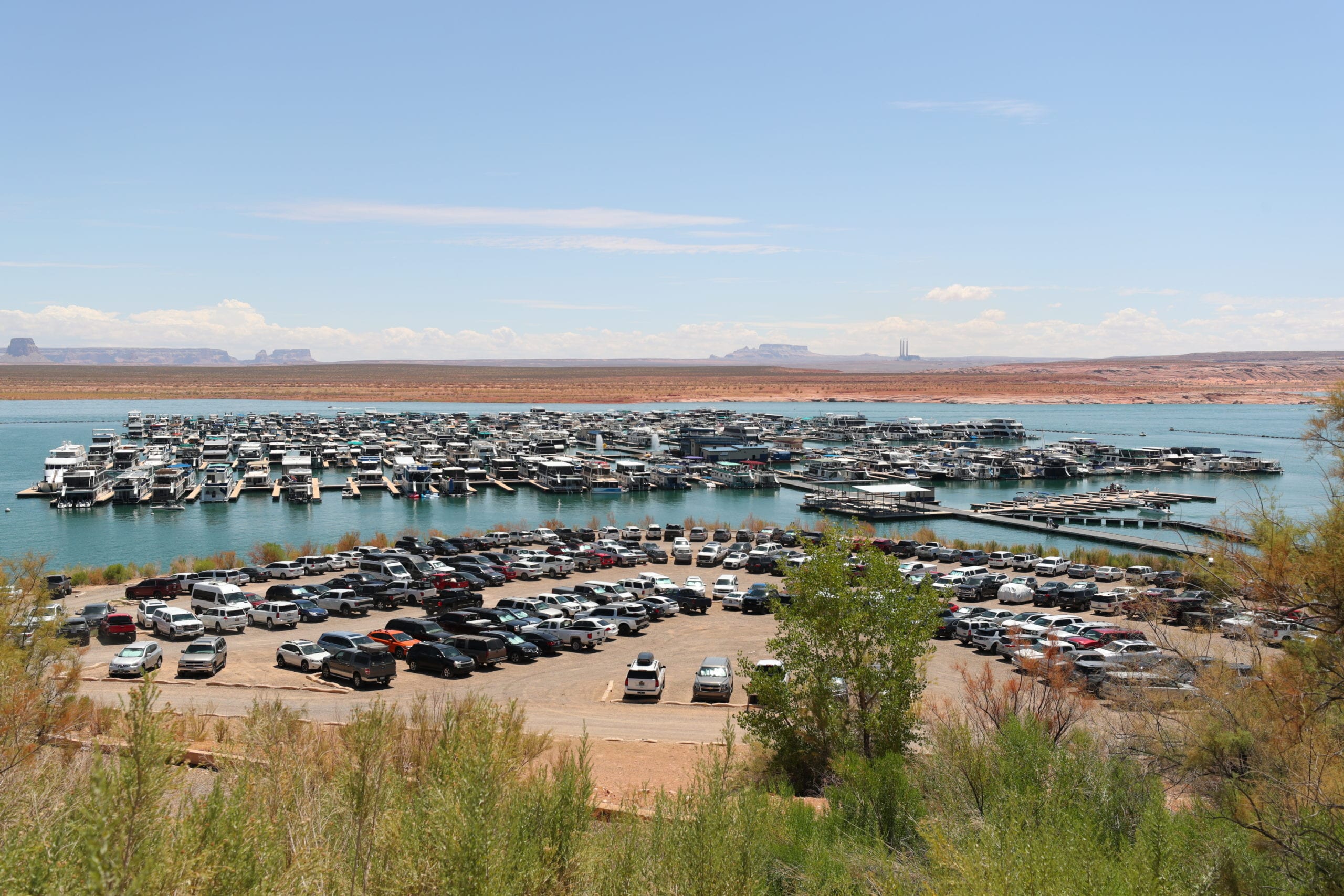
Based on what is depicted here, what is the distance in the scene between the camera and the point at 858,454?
96.8 m

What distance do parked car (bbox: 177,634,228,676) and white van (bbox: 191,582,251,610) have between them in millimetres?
4682

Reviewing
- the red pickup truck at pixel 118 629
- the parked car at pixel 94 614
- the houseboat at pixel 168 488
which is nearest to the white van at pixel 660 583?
the red pickup truck at pixel 118 629

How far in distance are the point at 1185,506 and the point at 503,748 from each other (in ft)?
239

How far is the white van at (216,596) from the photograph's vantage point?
28.1 metres

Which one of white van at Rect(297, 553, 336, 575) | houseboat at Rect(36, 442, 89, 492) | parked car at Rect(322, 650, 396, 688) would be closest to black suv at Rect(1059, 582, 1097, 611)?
parked car at Rect(322, 650, 396, 688)

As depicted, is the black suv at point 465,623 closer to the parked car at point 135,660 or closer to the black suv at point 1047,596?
the parked car at point 135,660

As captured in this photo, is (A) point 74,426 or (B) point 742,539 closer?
(B) point 742,539

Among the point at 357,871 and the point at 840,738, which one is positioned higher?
the point at 357,871

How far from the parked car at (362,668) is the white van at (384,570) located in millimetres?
11801

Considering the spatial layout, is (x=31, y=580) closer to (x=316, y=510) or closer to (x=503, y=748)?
(x=503, y=748)

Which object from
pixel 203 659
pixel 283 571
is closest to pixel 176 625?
pixel 203 659

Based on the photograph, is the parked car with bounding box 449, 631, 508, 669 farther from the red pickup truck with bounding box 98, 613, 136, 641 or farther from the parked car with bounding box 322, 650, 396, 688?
the red pickup truck with bounding box 98, 613, 136, 641

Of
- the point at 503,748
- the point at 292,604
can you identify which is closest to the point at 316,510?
the point at 292,604

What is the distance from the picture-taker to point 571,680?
23938 millimetres
